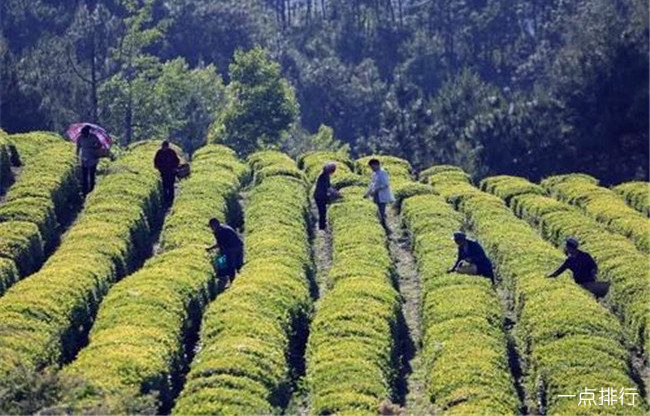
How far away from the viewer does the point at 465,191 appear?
41969 mm

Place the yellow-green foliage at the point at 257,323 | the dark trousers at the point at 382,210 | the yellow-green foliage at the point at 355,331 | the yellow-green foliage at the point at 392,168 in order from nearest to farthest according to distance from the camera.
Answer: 1. the yellow-green foliage at the point at 257,323
2. the yellow-green foliage at the point at 355,331
3. the dark trousers at the point at 382,210
4. the yellow-green foliage at the point at 392,168

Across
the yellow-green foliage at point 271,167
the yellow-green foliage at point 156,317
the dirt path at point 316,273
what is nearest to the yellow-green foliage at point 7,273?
the yellow-green foliage at point 156,317

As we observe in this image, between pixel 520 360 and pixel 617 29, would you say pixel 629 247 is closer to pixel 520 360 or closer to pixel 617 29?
pixel 520 360

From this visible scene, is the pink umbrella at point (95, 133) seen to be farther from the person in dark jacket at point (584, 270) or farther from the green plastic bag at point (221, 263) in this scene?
the person in dark jacket at point (584, 270)

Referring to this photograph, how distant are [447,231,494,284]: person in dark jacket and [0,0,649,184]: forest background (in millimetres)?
38640

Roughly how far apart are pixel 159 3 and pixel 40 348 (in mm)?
95645

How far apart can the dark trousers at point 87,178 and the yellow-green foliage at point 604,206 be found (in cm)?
1535

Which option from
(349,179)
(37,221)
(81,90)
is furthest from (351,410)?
(81,90)

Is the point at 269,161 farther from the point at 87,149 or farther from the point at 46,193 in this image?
the point at 46,193

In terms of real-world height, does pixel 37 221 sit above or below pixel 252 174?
below

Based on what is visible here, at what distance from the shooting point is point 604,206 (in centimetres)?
4044

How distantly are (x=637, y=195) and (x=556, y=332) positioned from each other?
2098cm

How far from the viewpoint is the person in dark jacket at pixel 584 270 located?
90.5ft

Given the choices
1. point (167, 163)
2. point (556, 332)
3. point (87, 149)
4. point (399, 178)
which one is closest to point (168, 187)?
point (167, 163)
